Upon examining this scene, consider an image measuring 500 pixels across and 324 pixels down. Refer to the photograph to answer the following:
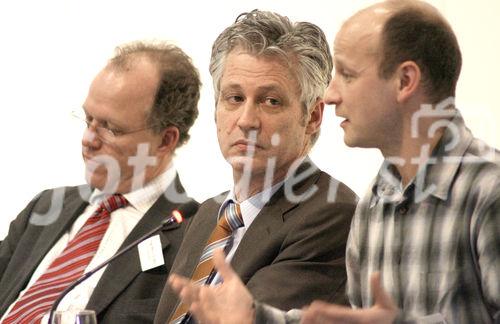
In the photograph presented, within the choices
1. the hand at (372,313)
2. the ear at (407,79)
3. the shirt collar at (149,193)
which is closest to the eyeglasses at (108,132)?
the shirt collar at (149,193)

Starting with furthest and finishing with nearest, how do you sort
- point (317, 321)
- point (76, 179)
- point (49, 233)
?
point (76, 179) < point (49, 233) < point (317, 321)

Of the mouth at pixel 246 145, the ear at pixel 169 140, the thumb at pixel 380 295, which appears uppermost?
the mouth at pixel 246 145

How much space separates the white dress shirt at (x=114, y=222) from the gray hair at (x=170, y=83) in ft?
0.62

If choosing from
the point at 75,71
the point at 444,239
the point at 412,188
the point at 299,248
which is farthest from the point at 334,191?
the point at 75,71

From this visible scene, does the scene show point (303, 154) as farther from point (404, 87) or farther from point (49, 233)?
point (49, 233)

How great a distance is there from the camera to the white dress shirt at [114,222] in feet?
11.5

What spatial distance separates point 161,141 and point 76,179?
2.33 feet

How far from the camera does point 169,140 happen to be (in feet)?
12.4

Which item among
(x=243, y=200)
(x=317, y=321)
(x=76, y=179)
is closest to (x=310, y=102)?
(x=243, y=200)

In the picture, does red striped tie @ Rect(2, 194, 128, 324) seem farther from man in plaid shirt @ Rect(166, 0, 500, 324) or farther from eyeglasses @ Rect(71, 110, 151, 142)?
man in plaid shirt @ Rect(166, 0, 500, 324)

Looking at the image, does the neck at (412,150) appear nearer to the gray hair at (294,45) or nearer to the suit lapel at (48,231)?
the gray hair at (294,45)

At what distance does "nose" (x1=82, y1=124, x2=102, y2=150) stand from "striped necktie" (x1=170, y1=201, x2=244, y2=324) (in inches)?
31.7

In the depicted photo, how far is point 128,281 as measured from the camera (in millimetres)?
3340

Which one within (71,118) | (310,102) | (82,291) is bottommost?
(82,291)
